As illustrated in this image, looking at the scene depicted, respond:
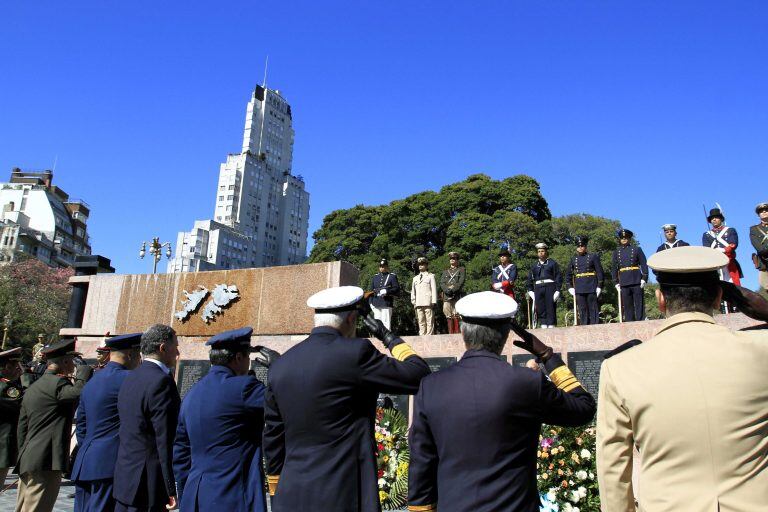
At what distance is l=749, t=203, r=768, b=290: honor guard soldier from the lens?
9.13 m

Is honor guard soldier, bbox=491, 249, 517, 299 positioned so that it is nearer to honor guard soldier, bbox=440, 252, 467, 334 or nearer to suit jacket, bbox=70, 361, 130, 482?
honor guard soldier, bbox=440, 252, 467, 334

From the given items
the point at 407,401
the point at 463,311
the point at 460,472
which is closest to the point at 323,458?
the point at 460,472

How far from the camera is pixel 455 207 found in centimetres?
3509

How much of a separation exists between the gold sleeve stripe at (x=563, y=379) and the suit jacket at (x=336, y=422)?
2.10ft

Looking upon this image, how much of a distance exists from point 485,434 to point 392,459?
516 centimetres

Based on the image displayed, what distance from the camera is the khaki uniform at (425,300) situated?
12.9 m

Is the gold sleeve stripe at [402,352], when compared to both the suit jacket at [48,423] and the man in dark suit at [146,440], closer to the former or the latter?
the man in dark suit at [146,440]

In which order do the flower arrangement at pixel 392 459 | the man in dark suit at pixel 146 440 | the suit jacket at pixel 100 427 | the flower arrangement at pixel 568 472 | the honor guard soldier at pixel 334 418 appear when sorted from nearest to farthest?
the honor guard soldier at pixel 334 418 → the man in dark suit at pixel 146 440 → the suit jacket at pixel 100 427 → the flower arrangement at pixel 568 472 → the flower arrangement at pixel 392 459

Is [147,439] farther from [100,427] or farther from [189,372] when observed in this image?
[189,372]

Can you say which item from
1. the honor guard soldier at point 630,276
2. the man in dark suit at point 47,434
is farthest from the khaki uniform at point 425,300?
the man in dark suit at point 47,434

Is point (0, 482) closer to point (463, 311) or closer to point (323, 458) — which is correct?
point (323, 458)

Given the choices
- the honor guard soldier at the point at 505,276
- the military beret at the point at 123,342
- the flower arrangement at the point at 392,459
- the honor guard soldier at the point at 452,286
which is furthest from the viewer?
the honor guard soldier at the point at 452,286

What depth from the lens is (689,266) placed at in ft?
7.63

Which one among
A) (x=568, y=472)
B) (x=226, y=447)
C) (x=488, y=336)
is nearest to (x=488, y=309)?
(x=488, y=336)
